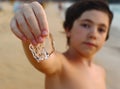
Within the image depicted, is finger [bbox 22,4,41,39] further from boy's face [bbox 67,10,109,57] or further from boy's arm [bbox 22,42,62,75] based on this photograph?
boy's face [bbox 67,10,109,57]

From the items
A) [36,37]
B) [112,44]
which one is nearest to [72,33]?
Answer: [36,37]

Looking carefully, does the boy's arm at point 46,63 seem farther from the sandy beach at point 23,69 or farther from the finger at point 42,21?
the sandy beach at point 23,69

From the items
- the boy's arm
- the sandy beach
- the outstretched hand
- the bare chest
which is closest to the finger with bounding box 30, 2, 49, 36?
the outstretched hand

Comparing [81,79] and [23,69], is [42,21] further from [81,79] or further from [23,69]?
[23,69]

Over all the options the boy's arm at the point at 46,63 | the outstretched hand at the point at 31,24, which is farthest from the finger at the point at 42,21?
the boy's arm at the point at 46,63

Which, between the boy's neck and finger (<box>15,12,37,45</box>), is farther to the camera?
the boy's neck

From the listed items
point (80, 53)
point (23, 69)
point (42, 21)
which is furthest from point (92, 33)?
point (23, 69)

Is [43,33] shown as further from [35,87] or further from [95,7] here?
[35,87]
